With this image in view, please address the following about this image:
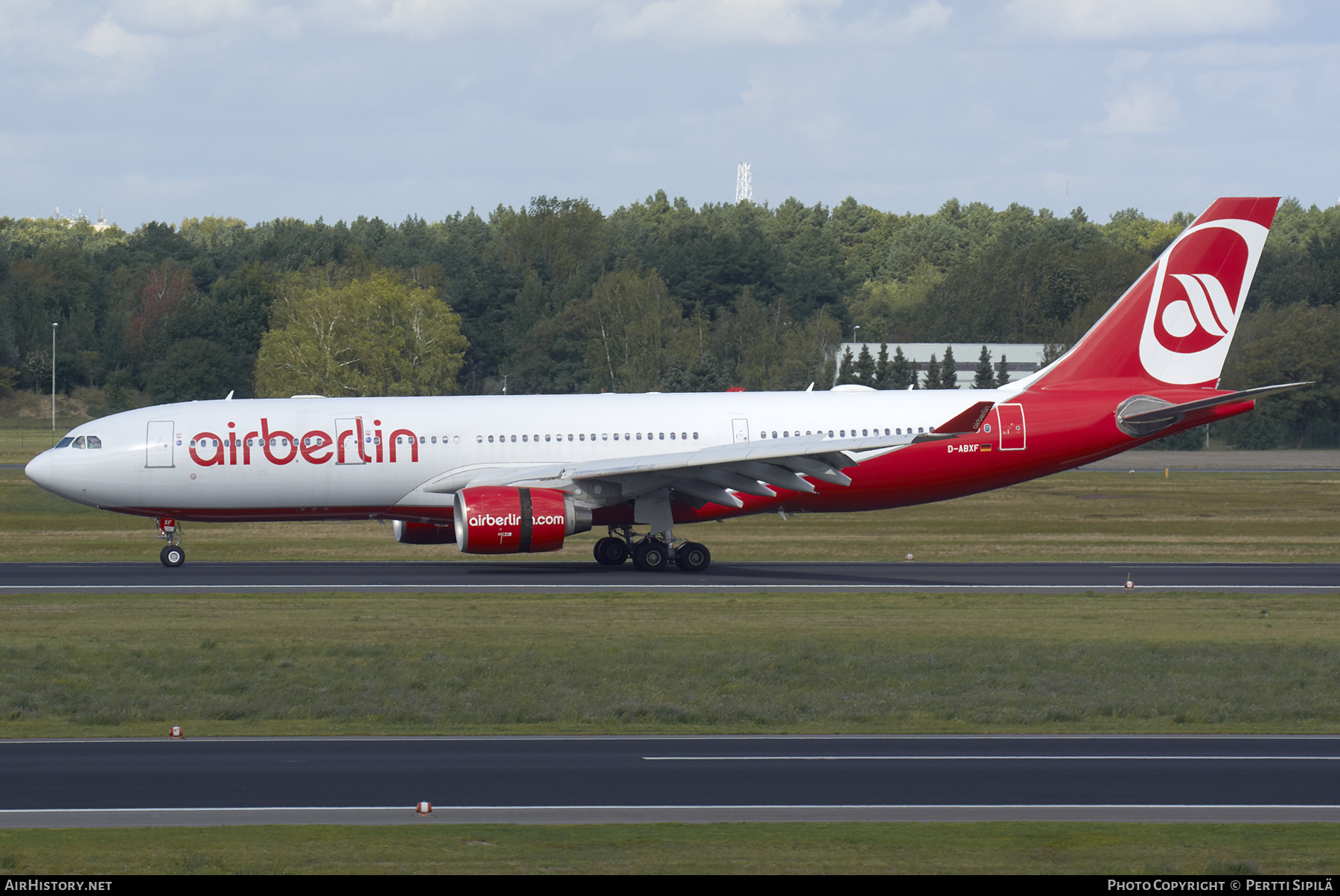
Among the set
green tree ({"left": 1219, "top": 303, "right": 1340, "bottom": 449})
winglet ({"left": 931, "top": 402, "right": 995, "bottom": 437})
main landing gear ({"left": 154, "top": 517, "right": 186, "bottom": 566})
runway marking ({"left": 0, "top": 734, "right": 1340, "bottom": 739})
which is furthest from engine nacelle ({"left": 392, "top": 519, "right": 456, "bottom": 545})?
green tree ({"left": 1219, "top": 303, "right": 1340, "bottom": 449})

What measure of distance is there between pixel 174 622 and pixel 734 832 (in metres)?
16.0

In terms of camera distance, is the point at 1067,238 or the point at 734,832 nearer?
the point at 734,832

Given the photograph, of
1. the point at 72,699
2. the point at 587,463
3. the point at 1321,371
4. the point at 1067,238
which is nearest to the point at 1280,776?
the point at 72,699

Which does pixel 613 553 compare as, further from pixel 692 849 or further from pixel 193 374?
pixel 193 374

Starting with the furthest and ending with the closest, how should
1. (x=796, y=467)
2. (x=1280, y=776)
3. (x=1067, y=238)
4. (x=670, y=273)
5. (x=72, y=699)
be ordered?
1. (x=1067, y=238)
2. (x=670, y=273)
3. (x=796, y=467)
4. (x=72, y=699)
5. (x=1280, y=776)

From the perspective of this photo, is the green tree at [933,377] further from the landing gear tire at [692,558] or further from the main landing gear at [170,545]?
the main landing gear at [170,545]

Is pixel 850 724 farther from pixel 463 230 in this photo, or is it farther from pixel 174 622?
pixel 463 230

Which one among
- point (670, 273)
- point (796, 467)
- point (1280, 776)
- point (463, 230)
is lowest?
point (1280, 776)

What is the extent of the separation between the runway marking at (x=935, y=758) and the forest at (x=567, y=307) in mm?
75042

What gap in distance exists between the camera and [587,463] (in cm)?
3353

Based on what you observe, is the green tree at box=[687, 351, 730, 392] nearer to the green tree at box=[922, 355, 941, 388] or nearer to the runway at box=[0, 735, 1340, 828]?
the green tree at box=[922, 355, 941, 388]

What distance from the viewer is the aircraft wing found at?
3142 cm

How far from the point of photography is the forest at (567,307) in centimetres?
10031

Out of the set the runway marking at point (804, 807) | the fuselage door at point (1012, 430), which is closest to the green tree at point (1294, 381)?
the fuselage door at point (1012, 430)
